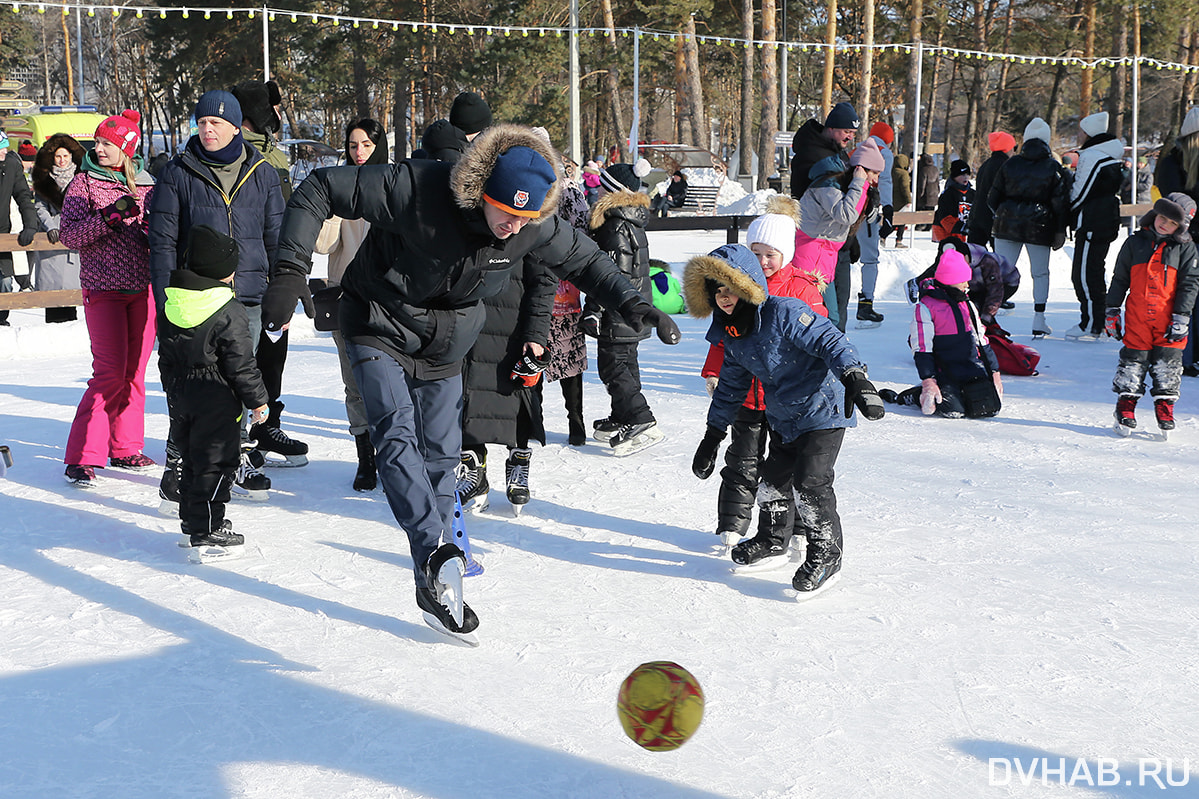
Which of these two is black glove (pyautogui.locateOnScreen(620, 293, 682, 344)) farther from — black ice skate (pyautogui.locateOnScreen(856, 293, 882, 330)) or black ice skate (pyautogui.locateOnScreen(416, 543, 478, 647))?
black ice skate (pyautogui.locateOnScreen(856, 293, 882, 330))

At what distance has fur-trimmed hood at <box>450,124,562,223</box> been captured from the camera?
3.13 m

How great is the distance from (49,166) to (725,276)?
580 centimetres

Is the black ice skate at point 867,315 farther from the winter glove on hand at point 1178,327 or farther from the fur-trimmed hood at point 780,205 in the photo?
the fur-trimmed hood at point 780,205

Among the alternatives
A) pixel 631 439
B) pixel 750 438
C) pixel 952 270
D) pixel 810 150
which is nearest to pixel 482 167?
pixel 750 438

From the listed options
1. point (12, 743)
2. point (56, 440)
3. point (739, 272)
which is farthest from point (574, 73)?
point (12, 743)

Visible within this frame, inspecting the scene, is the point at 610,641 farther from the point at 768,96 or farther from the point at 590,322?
the point at 768,96

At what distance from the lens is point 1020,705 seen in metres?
3.16

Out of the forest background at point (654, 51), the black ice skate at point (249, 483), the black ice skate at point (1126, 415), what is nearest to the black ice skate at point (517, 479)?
the black ice skate at point (249, 483)

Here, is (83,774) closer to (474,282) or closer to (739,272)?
(474,282)

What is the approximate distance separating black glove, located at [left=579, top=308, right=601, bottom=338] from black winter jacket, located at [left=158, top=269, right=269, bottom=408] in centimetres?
173

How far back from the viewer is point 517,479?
5125mm

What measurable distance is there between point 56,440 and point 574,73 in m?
14.9

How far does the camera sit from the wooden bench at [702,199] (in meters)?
24.8

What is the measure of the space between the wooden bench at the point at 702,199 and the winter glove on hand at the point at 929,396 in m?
18.2
